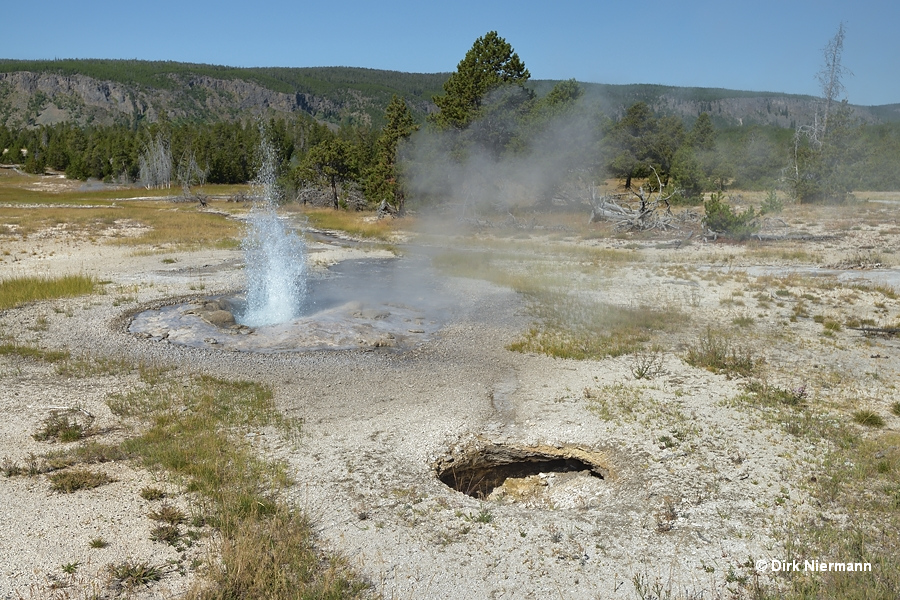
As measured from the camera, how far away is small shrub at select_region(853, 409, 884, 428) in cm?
714

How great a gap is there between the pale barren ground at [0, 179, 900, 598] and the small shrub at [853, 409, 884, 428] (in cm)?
11

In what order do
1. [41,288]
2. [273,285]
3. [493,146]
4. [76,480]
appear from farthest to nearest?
[493,146]
[41,288]
[273,285]
[76,480]

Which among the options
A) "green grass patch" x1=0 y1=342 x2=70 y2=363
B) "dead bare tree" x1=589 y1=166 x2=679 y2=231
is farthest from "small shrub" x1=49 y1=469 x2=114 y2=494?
"dead bare tree" x1=589 y1=166 x2=679 y2=231

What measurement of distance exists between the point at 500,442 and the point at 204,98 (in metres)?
197

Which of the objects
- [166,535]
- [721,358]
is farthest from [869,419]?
[166,535]

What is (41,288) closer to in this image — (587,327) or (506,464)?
(587,327)

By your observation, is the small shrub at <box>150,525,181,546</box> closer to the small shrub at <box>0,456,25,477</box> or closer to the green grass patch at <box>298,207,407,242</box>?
the small shrub at <box>0,456,25,477</box>

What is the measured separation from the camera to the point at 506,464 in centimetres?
665

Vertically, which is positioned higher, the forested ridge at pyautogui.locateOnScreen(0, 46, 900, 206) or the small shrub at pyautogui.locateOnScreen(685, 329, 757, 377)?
the forested ridge at pyautogui.locateOnScreen(0, 46, 900, 206)

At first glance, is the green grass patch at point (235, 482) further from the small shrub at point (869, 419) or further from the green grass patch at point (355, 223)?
the green grass patch at point (355, 223)

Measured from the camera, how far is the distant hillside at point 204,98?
152 meters

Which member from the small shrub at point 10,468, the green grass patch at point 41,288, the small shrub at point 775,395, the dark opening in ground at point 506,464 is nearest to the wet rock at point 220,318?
the green grass patch at point 41,288

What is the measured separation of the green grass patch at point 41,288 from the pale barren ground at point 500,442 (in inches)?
24.3

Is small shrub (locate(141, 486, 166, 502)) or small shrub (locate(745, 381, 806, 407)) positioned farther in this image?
small shrub (locate(745, 381, 806, 407))
